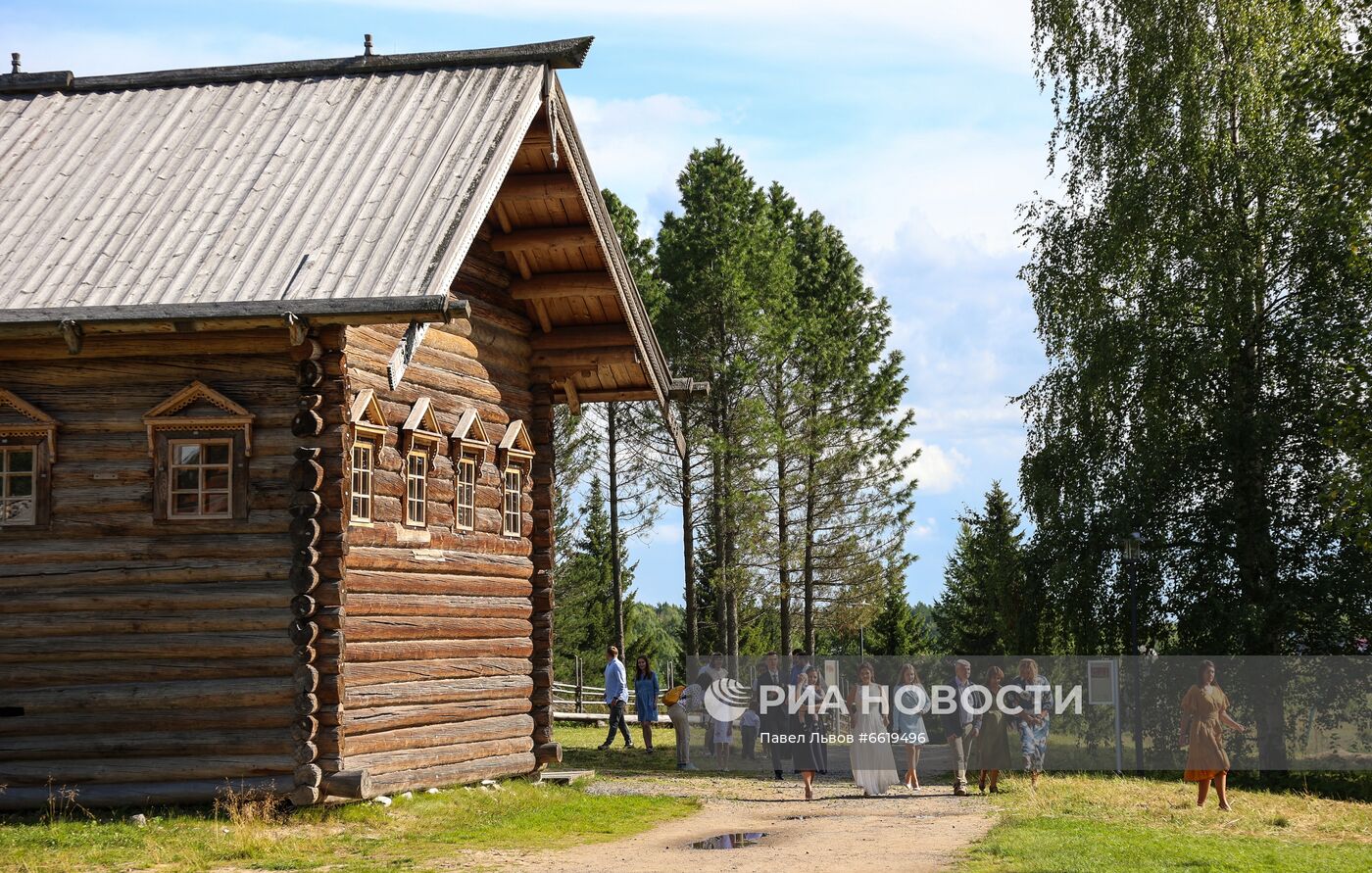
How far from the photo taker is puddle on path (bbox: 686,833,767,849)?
14.2 metres

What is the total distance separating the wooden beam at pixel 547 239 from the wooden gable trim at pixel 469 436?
2277 mm

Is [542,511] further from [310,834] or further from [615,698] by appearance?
[615,698]

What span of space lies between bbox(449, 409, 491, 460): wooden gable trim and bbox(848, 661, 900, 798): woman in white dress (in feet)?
19.7

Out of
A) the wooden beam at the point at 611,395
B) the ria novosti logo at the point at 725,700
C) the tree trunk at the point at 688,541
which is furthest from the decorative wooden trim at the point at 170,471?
the tree trunk at the point at 688,541

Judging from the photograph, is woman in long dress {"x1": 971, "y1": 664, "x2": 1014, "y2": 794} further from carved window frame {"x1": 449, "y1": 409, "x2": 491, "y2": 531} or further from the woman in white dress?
carved window frame {"x1": 449, "y1": 409, "x2": 491, "y2": 531}

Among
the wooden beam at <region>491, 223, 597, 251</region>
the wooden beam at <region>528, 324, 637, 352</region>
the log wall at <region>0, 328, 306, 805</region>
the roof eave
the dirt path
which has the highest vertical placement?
the wooden beam at <region>491, 223, 597, 251</region>

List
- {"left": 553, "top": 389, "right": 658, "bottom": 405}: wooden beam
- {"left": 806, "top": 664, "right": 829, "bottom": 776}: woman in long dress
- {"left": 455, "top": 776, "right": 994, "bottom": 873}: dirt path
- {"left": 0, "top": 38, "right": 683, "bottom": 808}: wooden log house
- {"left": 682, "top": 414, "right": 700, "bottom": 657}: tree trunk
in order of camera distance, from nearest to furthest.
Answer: {"left": 455, "top": 776, "right": 994, "bottom": 873}: dirt path, {"left": 0, "top": 38, "right": 683, "bottom": 808}: wooden log house, {"left": 806, "top": 664, "right": 829, "bottom": 776}: woman in long dress, {"left": 553, "top": 389, "right": 658, "bottom": 405}: wooden beam, {"left": 682, "top": 414, "right": 700, "bottom": 657}: tree trunk

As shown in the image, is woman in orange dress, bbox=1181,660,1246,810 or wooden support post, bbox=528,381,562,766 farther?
wooden support post, bbox=528,381,562,766

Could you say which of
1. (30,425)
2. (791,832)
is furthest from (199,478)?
(791,832)

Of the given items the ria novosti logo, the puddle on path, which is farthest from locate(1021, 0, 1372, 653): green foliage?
the puddle on path

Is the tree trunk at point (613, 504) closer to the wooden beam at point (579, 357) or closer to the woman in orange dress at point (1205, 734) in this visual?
the wooden beam at point (579, 357)

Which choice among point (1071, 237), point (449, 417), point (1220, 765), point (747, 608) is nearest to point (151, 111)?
point (449, 417)

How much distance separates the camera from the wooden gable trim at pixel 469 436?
17917 mm

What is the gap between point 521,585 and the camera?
19.8 meters
